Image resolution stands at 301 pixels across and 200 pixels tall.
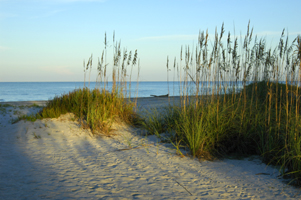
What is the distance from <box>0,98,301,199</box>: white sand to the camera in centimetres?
255

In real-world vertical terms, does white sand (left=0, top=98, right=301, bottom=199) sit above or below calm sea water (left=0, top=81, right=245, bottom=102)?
below

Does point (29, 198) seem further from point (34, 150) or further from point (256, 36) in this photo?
point (256, 36)

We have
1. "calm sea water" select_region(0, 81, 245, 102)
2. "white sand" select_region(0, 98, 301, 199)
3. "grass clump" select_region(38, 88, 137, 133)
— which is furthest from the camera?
"calm sea water" select_region(0, 81, 245, 102)

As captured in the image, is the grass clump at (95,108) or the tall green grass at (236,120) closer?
the tall green grass at (236,120)

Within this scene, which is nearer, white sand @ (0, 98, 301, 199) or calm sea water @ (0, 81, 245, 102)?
white sand @ (0, 98, 301, 199)

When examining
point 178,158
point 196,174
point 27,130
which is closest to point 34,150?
point 27,130

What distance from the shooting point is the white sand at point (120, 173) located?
2.55 meters

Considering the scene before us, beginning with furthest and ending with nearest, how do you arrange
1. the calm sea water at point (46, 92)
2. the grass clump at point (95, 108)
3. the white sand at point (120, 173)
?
1. the calm sea water at point (46, 92)
2. the grass clump at point (95, 108)
3. the white sand at point (120, 173)

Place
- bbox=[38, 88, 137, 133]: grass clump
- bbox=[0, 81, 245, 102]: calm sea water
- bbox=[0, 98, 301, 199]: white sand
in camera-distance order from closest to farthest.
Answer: bbox=[0, 98, 301, 199]: white sand, bbox=[38, 88, 137, 133]: grass clump, bbox=[0, 81, 245, 102]: calm sea water

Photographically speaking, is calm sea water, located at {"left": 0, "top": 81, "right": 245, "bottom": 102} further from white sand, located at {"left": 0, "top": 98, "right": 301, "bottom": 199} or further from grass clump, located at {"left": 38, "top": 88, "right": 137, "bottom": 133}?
white sand, located at {"left": 0, "top": 98, "right": 301, "bottom": 199}

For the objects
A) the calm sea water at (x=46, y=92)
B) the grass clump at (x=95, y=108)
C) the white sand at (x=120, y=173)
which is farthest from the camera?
the calm sea water at (x=46, y=92)

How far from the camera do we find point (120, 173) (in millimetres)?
3158

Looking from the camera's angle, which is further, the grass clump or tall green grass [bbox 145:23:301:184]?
the grass clump

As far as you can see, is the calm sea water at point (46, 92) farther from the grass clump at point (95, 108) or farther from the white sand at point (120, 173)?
the white sand at point (120, 173)
